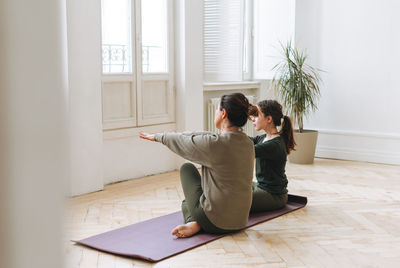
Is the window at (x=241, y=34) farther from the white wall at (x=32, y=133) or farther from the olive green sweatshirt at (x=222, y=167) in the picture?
the white wall at (x=32, y=133)

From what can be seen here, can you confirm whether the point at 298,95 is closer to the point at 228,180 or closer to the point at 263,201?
the point at 263,201

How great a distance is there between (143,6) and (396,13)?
117 inches

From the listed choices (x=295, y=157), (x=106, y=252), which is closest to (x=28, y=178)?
(x=106, y=252)

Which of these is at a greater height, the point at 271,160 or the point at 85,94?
the point at 85,94

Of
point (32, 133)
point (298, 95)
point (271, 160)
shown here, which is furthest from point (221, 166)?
point (298, 95)

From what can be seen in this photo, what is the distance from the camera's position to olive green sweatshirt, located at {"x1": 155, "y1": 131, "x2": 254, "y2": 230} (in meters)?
2.97

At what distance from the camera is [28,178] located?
259mm

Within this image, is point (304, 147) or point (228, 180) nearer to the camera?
point (228, 180)

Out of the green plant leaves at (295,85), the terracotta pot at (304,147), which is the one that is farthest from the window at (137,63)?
the terracotta pot at (304,147)

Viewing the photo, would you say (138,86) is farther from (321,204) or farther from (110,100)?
(321,204)

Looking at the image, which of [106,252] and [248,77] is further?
[248,77]

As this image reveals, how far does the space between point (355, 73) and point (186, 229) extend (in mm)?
3928

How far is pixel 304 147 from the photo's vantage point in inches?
233

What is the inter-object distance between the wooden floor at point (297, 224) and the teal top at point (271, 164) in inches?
9.6
